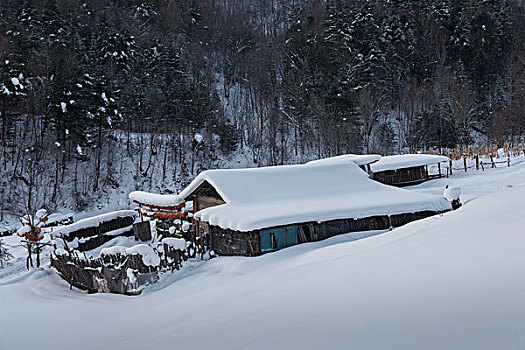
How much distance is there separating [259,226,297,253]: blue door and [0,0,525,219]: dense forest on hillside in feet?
73.0

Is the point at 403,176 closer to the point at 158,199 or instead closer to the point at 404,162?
the point at 404,162

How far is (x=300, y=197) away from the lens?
18938mm

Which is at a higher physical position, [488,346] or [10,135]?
[10,135]

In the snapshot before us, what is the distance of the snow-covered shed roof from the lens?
1566 centimetres

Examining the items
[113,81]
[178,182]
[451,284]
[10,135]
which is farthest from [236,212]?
[113,81]

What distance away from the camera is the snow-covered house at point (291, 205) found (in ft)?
50.1

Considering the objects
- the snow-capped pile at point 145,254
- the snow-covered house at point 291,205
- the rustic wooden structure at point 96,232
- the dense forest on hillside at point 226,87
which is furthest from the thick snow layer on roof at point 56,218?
the snow-capped pile at point 145,254

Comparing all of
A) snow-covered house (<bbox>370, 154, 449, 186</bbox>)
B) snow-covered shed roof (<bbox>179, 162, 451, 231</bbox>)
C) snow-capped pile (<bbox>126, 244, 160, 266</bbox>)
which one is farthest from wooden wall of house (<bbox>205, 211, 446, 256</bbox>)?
snow-covered house (<bbox>370, 154, 449, 186</bbox>)

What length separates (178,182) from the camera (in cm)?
4050

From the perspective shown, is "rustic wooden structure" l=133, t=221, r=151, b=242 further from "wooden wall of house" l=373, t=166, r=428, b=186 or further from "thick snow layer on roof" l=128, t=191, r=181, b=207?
"wooden wall of house" l=373, t=166, r=428, b=186

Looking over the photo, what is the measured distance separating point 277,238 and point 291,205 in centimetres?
243

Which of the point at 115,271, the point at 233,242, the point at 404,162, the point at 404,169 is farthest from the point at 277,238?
the point at 404,169

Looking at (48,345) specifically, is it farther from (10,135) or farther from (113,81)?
(113,81)

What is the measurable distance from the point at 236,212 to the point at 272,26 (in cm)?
6715
